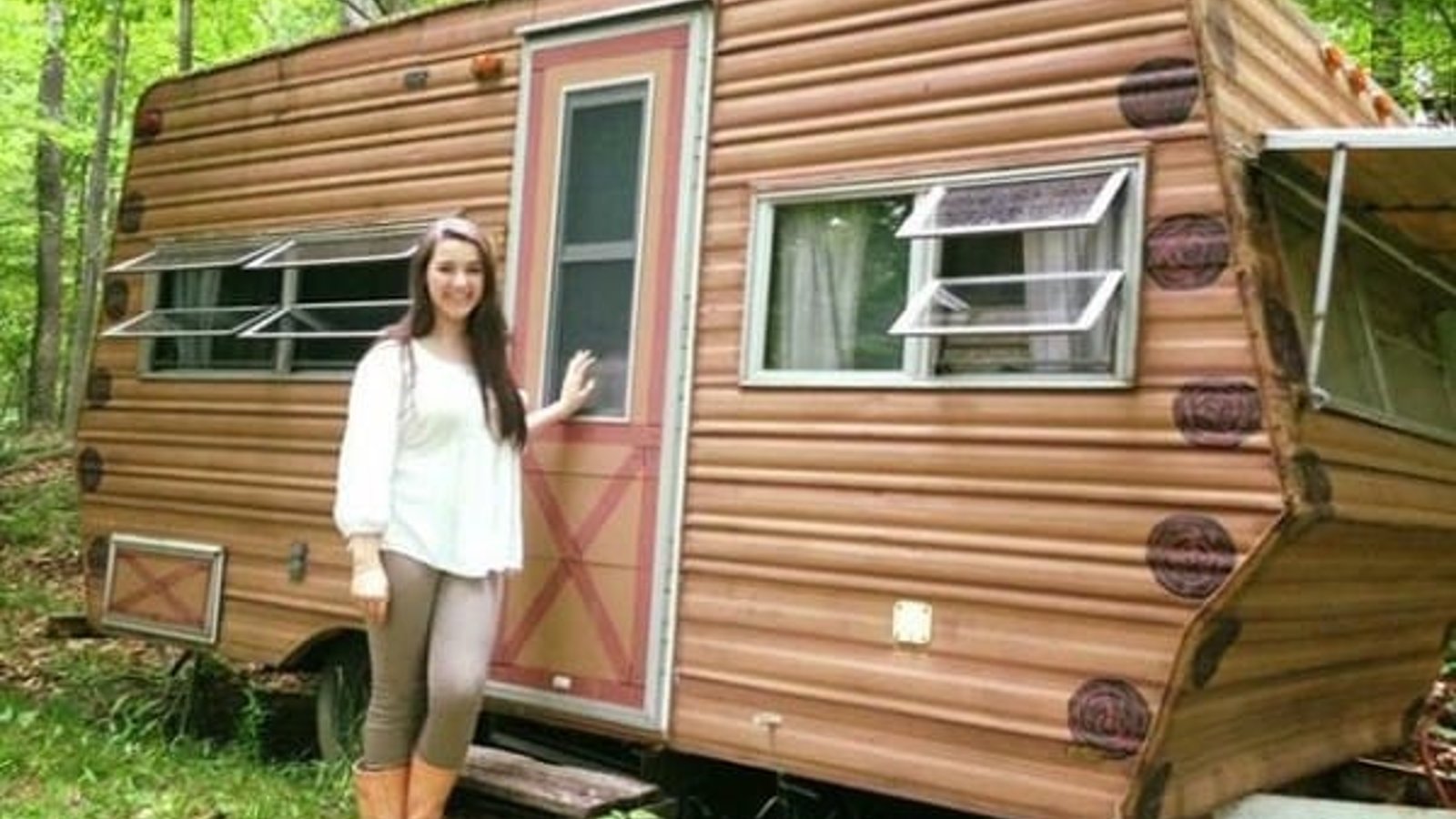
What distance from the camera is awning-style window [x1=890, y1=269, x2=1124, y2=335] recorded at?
4043mm

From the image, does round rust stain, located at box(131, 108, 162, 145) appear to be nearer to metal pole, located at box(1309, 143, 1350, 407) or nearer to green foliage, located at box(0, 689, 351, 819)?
green foliage, located at box(0, 689, 351, 819)

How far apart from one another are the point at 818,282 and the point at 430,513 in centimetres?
148

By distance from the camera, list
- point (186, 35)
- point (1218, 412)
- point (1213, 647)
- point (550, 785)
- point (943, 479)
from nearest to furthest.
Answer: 1. point (1218, 412)
2. point (1213, 647)
3. point (943, 479)
4. point (550, 785)
5. point (186, 35)

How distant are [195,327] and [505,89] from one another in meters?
2.38

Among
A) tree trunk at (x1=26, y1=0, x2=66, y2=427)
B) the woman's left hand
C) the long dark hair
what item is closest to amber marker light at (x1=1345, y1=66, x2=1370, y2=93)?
the woman's left hand

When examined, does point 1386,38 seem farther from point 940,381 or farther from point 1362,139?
point 940,381

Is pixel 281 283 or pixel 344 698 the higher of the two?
pixel 281 283

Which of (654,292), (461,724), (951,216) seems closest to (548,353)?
(654,292)

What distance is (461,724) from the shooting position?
184 inches

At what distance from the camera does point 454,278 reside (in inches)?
186

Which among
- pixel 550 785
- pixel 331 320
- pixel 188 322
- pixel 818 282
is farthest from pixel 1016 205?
pixel 188 322

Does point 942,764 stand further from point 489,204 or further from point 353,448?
point 489,204

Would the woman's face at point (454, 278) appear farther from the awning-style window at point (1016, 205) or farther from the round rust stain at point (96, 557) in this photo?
the round rust stain at point (96, 557)

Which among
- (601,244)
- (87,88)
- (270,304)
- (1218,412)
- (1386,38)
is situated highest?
(87,88)
